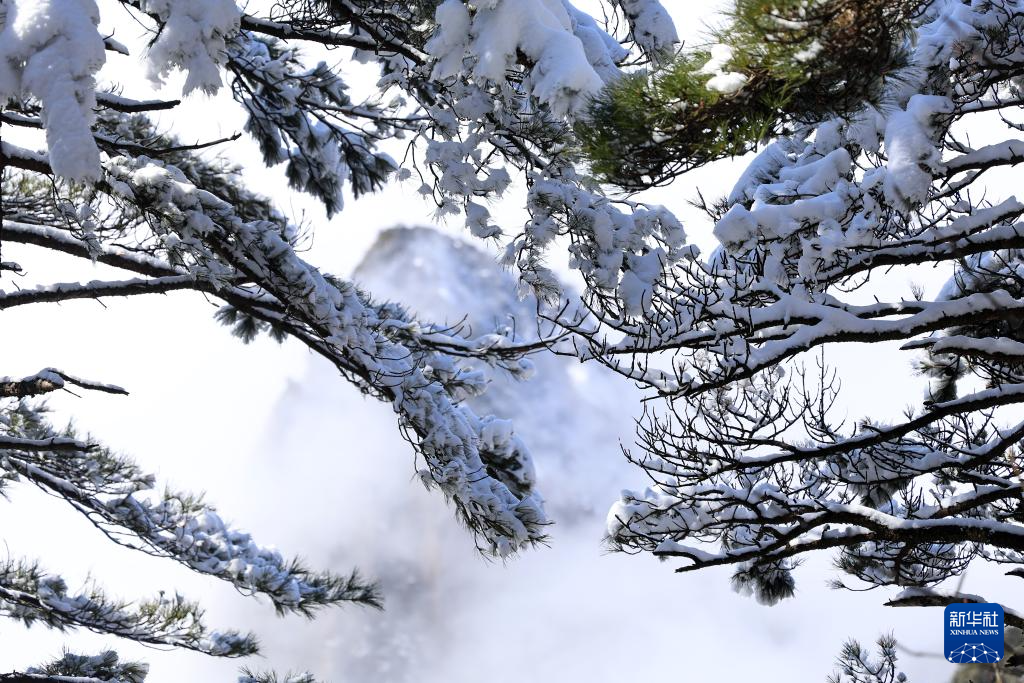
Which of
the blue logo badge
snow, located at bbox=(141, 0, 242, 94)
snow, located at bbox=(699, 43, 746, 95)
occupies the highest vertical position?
snow, located at bbox=(699, 43, 746, 95)

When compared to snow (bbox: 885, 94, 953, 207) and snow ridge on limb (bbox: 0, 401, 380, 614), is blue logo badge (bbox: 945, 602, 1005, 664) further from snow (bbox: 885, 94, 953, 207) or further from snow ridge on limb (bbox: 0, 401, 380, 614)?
snow ridge on limb (bbox: 0, 401, 380, 614)

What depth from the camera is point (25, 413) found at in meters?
6.33

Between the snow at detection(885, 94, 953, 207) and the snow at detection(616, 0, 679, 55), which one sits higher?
the snow at detection(616, 0, 679, 55)

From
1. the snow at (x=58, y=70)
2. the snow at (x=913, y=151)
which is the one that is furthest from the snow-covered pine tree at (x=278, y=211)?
the snow at (x=913, y=151)

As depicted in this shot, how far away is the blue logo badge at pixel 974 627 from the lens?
4758mm

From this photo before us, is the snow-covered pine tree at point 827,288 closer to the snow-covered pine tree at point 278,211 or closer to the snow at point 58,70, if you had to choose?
the snow-covered pine tree at point 278,211

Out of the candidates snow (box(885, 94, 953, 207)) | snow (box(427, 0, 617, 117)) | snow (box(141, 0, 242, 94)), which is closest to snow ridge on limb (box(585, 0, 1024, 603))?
snow (box(885, 94, 953, 207))

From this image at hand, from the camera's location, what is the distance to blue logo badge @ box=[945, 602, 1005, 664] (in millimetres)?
4758

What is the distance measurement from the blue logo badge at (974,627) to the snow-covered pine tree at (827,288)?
136 millimetres

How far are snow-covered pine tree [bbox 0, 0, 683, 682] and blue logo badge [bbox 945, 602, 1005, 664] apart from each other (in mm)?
2639

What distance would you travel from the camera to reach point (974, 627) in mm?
4883

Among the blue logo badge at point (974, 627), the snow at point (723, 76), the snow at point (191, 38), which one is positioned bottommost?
the blue logo badge at point (974, 627)

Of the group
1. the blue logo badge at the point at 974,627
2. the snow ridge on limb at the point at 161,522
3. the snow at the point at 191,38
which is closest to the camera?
the snow at the point at 191,38

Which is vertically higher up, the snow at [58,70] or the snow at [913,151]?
the snow at [913,151]
